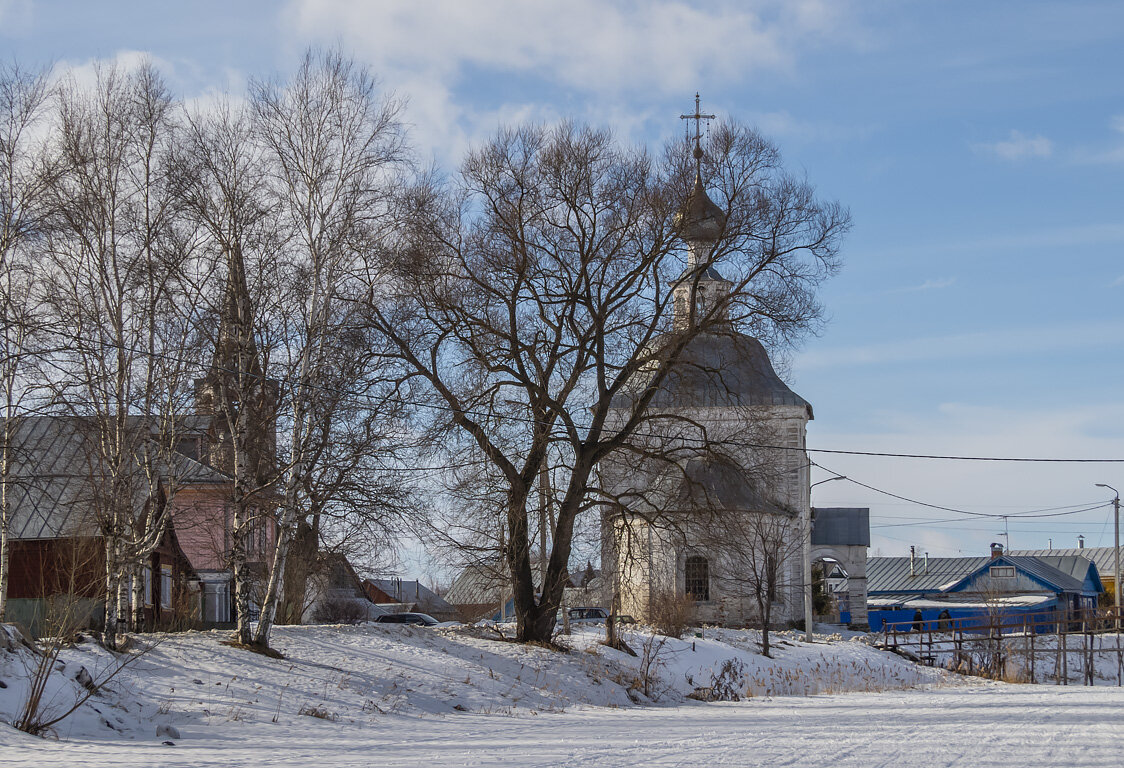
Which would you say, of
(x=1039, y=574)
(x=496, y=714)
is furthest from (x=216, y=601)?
(x=1039, y=574)

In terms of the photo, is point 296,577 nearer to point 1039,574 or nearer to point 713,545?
point 713,545

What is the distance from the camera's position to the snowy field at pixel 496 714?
38.8 feet

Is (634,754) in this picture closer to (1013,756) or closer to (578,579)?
(1013,756)

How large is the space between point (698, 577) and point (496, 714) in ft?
95.8

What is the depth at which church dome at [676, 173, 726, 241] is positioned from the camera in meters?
24.8

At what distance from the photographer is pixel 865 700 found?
21.8 metres

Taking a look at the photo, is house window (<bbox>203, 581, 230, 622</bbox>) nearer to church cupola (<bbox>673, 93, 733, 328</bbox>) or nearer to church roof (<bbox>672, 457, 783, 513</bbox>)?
church roof (<bbox>672, 457, 783, 513</bbox>)

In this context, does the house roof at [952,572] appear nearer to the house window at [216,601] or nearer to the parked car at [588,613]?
the parked car at [588,613]

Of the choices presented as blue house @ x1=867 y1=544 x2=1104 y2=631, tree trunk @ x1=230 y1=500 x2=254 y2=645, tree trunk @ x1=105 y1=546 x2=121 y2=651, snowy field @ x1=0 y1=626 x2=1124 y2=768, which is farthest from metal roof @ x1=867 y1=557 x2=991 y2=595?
tree trunk @ x1=105 y1=546 x2=121 y2=651

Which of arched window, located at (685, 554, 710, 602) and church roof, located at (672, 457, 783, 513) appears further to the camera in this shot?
arched window, located at (685, 554, 710, 602)

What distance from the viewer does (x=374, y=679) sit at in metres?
19.9

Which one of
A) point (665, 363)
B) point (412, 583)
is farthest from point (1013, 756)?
point (412, 583)

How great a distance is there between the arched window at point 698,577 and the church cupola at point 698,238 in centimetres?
2246

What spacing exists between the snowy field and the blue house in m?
44.6
